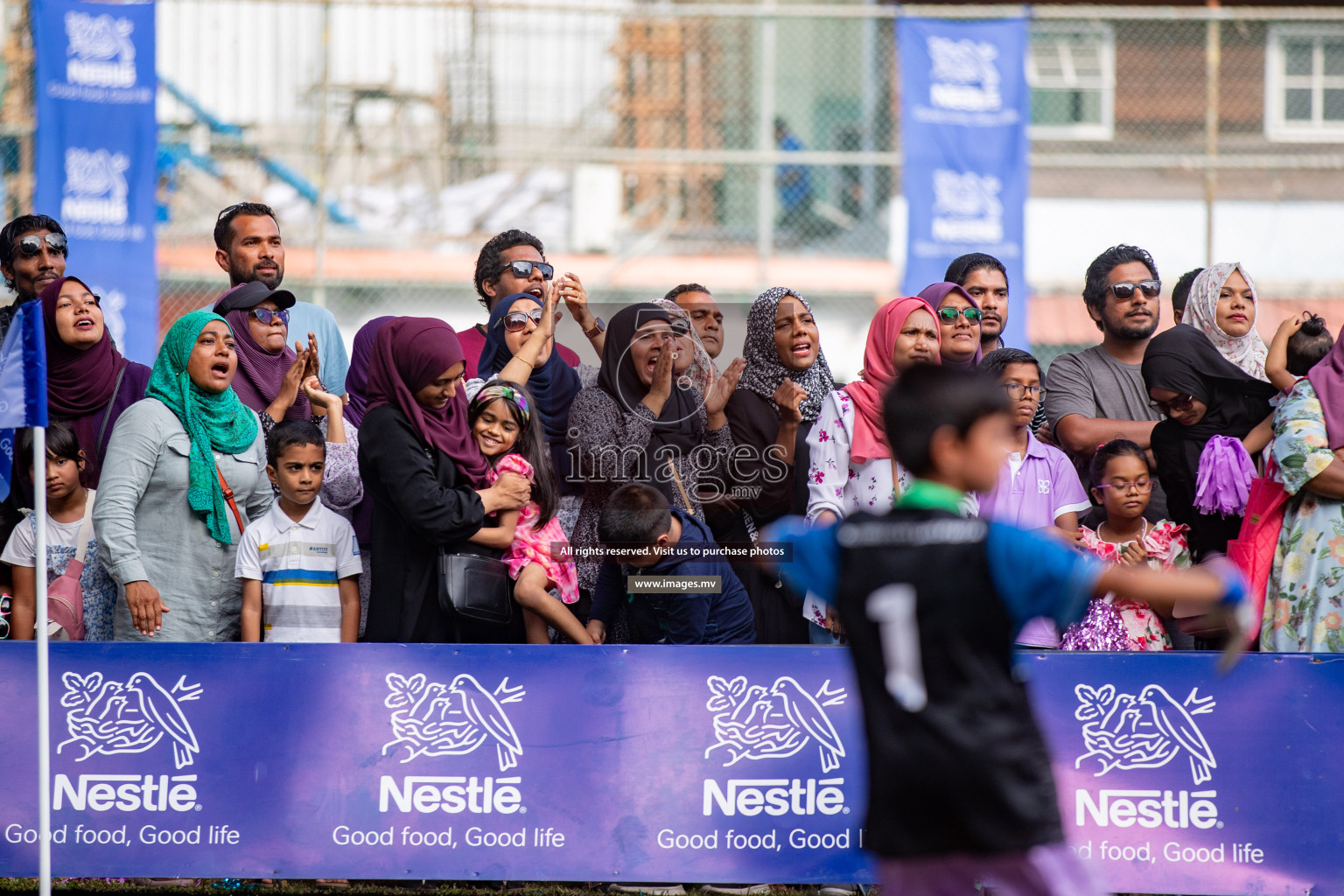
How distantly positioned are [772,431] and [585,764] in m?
1.48

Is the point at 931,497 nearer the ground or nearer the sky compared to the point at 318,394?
nearer the ground

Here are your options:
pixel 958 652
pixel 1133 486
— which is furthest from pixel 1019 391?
pixel 958 652

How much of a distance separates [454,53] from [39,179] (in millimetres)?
4377

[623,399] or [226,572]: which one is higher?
[623,399]

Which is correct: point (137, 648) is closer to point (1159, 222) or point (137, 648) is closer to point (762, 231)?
point (762, 231)

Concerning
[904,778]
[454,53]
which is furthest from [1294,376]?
[454,53]

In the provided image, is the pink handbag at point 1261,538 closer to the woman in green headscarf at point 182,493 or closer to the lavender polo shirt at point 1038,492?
the lavender polo shirt at point 1038,492

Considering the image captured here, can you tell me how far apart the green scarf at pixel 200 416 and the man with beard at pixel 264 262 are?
35.9 inches

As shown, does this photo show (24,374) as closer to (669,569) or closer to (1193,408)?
(669,569)

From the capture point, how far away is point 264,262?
20.6 ft

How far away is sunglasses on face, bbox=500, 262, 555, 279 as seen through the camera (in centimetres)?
617

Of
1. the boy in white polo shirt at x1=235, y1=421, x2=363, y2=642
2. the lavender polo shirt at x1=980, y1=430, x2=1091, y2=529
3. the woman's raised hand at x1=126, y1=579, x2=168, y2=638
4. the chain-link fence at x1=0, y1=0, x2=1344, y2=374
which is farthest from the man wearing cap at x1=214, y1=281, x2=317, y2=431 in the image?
the chain-link fence at x1=0, y1=0, x2=1344, y2=374

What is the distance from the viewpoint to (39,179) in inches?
420

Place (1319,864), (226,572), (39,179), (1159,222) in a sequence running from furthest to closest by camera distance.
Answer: (1159,222)
(39,179)
(226,572)
(1319,864)
